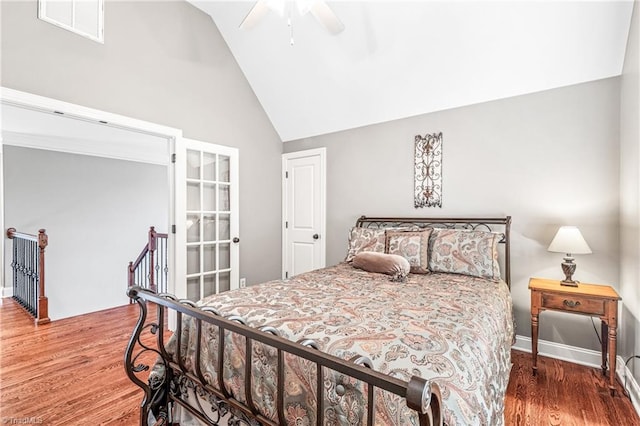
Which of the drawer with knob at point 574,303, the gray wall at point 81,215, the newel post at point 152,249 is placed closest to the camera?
the drawer with knob at point 574,303

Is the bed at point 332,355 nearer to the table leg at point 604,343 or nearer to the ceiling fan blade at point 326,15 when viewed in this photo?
the table leg at point 604,343

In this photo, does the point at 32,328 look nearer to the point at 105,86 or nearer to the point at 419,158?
the point at 105,86

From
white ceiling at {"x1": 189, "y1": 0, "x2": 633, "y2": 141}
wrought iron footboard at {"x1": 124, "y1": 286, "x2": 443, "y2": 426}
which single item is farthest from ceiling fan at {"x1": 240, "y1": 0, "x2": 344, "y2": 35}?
wrought iron footboard at {"x1": 124, "y1": 286, "x2": 443, "y2": 426}

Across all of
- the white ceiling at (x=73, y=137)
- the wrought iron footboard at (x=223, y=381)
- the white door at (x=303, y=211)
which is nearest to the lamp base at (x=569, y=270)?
the wrought iron footboard at (x=223, y=381)

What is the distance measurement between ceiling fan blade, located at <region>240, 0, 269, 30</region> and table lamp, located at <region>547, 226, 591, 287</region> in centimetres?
284

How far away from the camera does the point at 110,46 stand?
105 inches

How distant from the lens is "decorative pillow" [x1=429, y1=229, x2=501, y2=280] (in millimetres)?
2541

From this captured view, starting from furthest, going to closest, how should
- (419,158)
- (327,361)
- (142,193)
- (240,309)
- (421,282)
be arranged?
(142,193) → (419,158) → (421,282) → (240,309) → (327,361)

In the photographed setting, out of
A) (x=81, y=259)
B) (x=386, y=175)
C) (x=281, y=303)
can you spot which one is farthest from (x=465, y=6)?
(x=81, y=259)

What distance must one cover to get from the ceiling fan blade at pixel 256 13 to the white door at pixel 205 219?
1.40 metres

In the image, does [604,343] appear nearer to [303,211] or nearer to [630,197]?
[630,197]

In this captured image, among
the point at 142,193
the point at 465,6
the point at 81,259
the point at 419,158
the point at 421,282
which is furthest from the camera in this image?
the point at 142,193

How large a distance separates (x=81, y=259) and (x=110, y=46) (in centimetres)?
398

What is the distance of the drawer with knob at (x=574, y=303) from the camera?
217 centimetres
